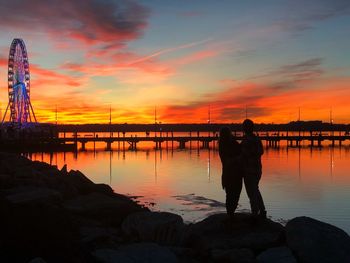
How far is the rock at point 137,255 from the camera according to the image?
22.1 feet

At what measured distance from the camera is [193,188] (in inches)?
1115

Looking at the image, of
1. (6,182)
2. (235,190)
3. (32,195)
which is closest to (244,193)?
(6,182)

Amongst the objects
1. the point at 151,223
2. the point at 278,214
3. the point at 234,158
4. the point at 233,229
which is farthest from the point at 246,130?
Answer: the point at 278,214

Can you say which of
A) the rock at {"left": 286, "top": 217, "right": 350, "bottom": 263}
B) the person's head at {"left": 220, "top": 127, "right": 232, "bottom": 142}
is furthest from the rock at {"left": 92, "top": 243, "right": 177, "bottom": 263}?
the person's head at {"left": 220, "top": 127, "right": 232, "bottom": 142}

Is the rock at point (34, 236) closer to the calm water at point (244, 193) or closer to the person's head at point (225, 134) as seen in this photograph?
the person's head at point (225, 134)

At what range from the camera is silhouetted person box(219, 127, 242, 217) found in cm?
834

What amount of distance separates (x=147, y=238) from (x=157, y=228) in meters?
0.25

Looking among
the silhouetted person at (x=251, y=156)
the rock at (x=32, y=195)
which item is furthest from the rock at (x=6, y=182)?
the silhouetted person at (x=251, y=156)

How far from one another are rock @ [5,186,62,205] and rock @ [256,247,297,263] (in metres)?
4.44

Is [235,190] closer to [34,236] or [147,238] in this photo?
[147,238]

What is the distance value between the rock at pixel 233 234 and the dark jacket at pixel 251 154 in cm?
101

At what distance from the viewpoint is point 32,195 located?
1006 cm

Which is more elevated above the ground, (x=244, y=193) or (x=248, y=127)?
(x=248, y=127)

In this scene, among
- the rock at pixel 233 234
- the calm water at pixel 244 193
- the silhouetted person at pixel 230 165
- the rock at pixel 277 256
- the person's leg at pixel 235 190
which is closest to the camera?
the rock at pixel 277 256
